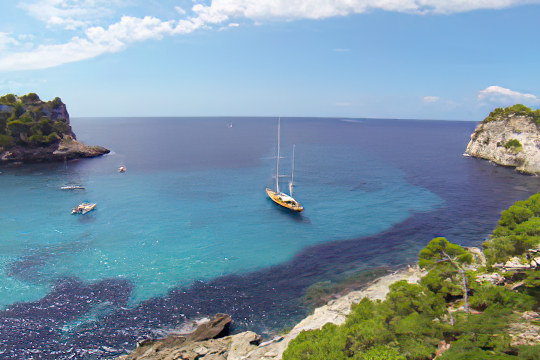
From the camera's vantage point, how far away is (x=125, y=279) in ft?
131

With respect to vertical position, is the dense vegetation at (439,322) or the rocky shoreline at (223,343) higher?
the dense vegetation at (439,322)

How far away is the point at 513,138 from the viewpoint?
109 m

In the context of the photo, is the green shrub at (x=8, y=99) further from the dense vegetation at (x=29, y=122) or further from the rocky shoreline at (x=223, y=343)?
the rocky shoreline at (x=223, y=343)

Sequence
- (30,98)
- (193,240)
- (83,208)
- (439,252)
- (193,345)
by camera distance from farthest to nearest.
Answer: (30,98) → (83,208) → (193,240) → (439,252) → (193,345)

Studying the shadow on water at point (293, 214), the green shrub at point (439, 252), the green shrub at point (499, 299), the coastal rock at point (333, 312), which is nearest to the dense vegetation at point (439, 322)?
the green shrub at point (499, 299)

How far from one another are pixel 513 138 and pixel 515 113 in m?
11.3

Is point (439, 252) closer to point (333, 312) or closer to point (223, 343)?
point (333, 312)

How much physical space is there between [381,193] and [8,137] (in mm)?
126215

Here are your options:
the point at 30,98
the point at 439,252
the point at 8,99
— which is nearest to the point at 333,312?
the point at 439,252


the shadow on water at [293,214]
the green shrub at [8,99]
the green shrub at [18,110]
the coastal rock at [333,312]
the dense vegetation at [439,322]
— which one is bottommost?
the coastal rock at [333,312]

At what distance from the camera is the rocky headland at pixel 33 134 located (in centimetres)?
11606

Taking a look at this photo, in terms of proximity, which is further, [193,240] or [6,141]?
[6,141]

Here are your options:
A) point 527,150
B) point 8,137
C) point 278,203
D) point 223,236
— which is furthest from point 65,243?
point 527,150

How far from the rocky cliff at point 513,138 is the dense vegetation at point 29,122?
528 ft
